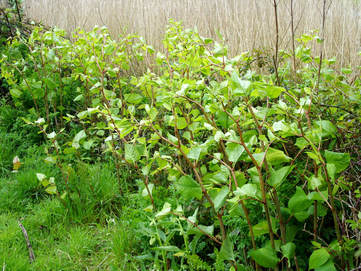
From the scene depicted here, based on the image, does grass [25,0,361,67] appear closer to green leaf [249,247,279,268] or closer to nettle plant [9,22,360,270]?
nettle plant [9,22,360,270]

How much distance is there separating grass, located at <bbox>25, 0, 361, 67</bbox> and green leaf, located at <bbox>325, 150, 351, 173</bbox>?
1505 mm

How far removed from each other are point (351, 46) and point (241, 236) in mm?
2254

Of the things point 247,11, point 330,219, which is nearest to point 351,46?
point 247,11

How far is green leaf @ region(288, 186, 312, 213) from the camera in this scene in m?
1.30

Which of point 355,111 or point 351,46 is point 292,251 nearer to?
point 355,111

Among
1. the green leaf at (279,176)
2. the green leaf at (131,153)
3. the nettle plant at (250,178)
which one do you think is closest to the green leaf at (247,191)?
the nettle plant at (250,178)

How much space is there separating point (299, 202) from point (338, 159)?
0.72 ft

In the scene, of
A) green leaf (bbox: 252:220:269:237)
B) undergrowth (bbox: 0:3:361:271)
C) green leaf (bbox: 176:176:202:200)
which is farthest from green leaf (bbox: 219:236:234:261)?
green leaf (bbox: 176:176:202:200)

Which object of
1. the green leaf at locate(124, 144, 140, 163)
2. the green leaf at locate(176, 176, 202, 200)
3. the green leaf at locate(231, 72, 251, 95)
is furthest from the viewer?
the green leaf at locate(124, 144, 140, 163)

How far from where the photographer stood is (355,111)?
181 cm

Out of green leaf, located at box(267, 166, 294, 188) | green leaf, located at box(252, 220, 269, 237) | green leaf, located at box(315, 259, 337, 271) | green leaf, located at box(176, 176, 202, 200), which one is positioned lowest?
green leaf, located at box(315, 259, 337, 271)

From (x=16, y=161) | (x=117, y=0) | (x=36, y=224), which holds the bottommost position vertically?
(x=36, y=224)

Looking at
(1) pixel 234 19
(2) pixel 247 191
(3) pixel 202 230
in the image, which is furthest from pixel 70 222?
(1) pixel 234 19

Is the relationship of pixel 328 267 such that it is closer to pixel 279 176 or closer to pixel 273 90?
pixel 279 176
